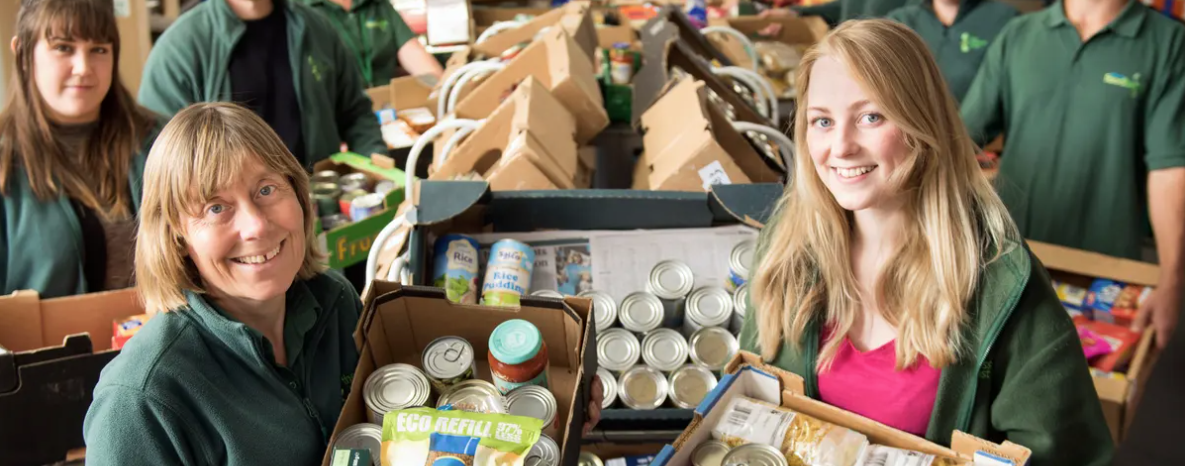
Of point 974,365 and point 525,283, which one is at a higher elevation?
point 974,365

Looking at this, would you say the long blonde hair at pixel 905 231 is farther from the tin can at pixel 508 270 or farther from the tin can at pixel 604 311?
the tin can at pixel 508 270

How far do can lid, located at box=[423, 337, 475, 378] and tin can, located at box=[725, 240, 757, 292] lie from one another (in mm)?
983

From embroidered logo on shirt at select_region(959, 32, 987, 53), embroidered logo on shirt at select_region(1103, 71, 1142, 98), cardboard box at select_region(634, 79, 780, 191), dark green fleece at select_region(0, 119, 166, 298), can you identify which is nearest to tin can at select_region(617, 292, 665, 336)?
cardboard box at select_region(634, 79, 780, 191)

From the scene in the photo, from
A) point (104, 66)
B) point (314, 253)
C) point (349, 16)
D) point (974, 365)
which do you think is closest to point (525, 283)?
point (314, 253)

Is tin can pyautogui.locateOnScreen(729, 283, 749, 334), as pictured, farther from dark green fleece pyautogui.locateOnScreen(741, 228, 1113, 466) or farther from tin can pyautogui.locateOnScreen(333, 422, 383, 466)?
tin can pyautogui.locateOnScreen(333, 422, 383, 466)

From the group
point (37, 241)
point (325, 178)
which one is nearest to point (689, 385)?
point (325, 178)

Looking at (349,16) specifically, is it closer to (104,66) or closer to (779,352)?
(104,66)

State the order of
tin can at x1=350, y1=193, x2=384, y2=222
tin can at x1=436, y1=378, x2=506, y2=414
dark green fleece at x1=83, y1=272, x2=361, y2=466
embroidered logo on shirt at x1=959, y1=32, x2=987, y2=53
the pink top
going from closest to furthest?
dark green fleece at x1=83, y1=272, x2=361, y2=466
tin can at x1=436, y1=378, x2=506, y2=414
the pink top
tin can at x1=350, y1=193, x2=384, y2=222
embroidered logo on shirt at x1=959, y1=32, x2=987, y2=53

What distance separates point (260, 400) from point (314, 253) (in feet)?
1.12

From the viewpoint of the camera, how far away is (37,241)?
2416mm

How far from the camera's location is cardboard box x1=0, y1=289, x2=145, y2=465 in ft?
6.77

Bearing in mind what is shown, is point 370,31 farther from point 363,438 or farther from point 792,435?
point 792,435

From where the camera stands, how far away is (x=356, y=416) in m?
1.53

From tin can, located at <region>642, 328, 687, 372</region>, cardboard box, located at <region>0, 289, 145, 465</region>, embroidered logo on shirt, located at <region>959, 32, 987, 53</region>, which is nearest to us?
cardboard box, located at <region>0, 289, 145, 465</region>
